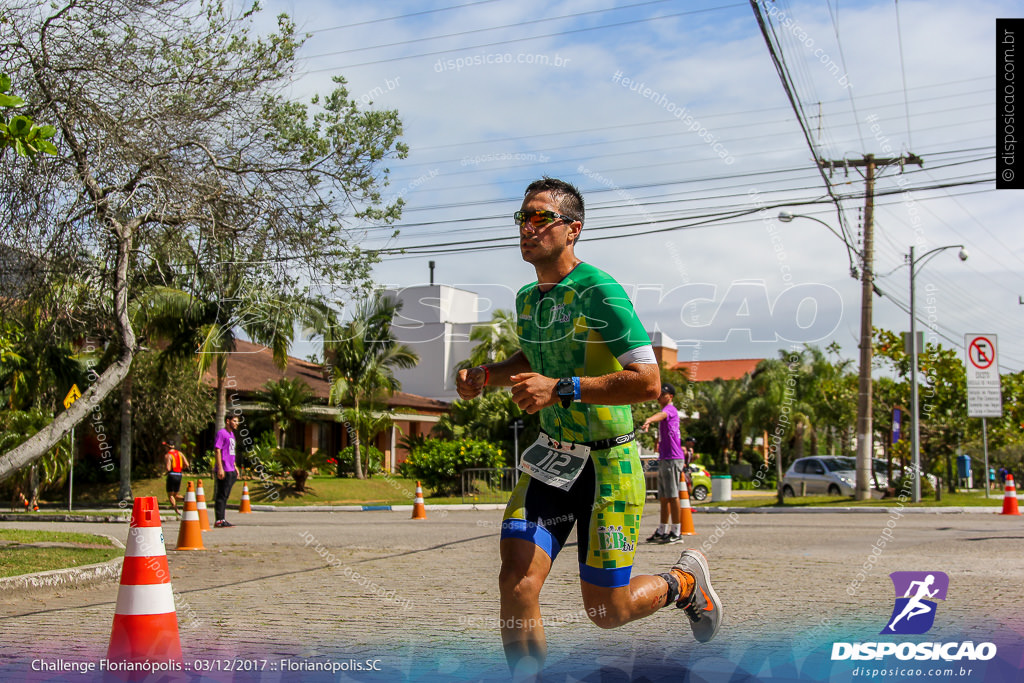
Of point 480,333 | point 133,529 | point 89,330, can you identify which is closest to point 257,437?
point 480,333

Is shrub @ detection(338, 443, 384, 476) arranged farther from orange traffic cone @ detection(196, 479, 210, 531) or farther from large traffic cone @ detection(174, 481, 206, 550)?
large traffic cone @ detection(174, 481, 206, 550)

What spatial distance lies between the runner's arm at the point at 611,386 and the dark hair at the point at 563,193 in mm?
824

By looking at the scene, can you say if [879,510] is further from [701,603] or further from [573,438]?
[573,438]

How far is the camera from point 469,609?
22.2 feet

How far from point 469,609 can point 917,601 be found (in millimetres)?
3075

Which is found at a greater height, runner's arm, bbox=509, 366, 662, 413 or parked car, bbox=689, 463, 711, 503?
runner's arm, bbox=509, 366, 662, 413

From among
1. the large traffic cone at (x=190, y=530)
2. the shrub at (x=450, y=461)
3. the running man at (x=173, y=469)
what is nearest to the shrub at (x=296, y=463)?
the shrub at (x=450, y=461)

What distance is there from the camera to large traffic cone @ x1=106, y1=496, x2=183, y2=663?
4.34 m

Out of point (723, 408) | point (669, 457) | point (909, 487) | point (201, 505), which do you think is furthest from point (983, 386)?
point (723, 408)

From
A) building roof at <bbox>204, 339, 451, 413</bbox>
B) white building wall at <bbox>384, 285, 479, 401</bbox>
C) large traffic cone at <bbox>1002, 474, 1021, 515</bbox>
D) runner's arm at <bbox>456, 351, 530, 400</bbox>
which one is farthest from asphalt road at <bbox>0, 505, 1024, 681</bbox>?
white building wall at <bbox>384, 285, 479, 401</bbox>

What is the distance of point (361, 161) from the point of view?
12016 millimetres

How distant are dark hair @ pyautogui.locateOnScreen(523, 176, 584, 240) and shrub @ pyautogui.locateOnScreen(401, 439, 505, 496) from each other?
2423 cm

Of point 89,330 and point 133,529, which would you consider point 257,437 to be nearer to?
point 89,330

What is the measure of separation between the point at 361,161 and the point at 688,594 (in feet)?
28.9
